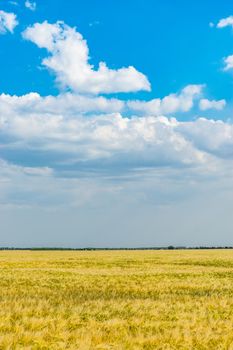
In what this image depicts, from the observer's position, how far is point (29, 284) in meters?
25.7

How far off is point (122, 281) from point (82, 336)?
16828mm

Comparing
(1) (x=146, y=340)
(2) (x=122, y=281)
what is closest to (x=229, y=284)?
(2) (x=122, y=281)

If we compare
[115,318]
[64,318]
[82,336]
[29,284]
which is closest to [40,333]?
[82,336]

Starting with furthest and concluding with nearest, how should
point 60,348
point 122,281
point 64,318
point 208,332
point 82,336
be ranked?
point 122,281 → point 64,318 → point 208,332 → point 82,336 → point 60,348

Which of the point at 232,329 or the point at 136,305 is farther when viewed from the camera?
the point at 136,305

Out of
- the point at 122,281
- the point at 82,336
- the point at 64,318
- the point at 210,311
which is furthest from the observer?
the point at 122,281

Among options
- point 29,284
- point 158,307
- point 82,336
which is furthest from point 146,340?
point 29,284

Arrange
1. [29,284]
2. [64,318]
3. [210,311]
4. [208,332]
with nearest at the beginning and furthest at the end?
[208,332], [64,318], [210,311], [29,284]

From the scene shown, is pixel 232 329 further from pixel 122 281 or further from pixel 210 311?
pixel 122 281

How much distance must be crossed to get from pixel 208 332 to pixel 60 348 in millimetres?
3780

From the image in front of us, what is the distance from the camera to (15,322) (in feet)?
39.1

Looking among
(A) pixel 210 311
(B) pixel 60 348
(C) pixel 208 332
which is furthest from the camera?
(A) pixel 210 311

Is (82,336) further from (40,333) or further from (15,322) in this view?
(15,322)

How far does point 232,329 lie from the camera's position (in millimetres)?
12477
